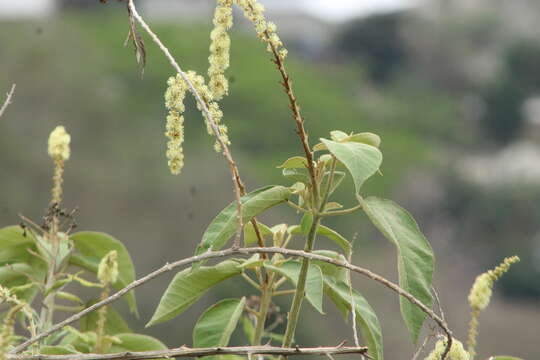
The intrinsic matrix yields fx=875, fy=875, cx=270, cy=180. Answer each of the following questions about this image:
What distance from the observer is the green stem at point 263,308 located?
0.74 metres

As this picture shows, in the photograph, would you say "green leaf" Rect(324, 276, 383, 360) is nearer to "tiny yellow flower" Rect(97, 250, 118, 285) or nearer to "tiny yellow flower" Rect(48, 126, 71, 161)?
"tiny yellow flower" Rect(97, 250, 118, 285)

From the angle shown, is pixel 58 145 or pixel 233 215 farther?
pixel 58 145

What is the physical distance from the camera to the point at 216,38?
71 cm

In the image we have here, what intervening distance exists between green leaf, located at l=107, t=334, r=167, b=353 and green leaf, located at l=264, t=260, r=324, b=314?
19cm

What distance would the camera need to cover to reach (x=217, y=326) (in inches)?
29.4

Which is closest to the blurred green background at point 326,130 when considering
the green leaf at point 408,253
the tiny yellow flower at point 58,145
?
the tiny yellow flower at point 58,145

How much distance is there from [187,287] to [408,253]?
0.20m

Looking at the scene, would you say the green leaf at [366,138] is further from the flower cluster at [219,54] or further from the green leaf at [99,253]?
the green leaf at [99,253]

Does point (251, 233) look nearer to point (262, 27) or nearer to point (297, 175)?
point (297, 175)

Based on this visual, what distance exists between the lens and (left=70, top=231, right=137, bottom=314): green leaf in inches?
35.9

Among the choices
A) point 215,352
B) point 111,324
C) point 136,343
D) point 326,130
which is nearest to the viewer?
point 215,352

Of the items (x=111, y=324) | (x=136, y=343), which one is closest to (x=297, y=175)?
(x=136, y=343)

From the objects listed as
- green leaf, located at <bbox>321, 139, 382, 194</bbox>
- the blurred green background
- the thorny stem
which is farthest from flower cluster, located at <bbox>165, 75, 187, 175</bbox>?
the blurred green background

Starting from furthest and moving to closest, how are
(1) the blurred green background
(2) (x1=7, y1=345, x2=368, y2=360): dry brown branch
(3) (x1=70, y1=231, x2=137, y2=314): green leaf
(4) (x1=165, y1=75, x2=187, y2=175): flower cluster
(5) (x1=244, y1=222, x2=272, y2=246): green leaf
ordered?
(1) the blurred green background < (3) (x1=70, y1=231, x2=137, y2=314): green leaf < (5) (x1=244, y1=222, x2=272, y2=246): green leaf < (4) (x1=165, y1=75, x2=187, y2=175): flower cluster < (2) (x1=7, y1=345, x2=368, y2=360): dry brown branch
